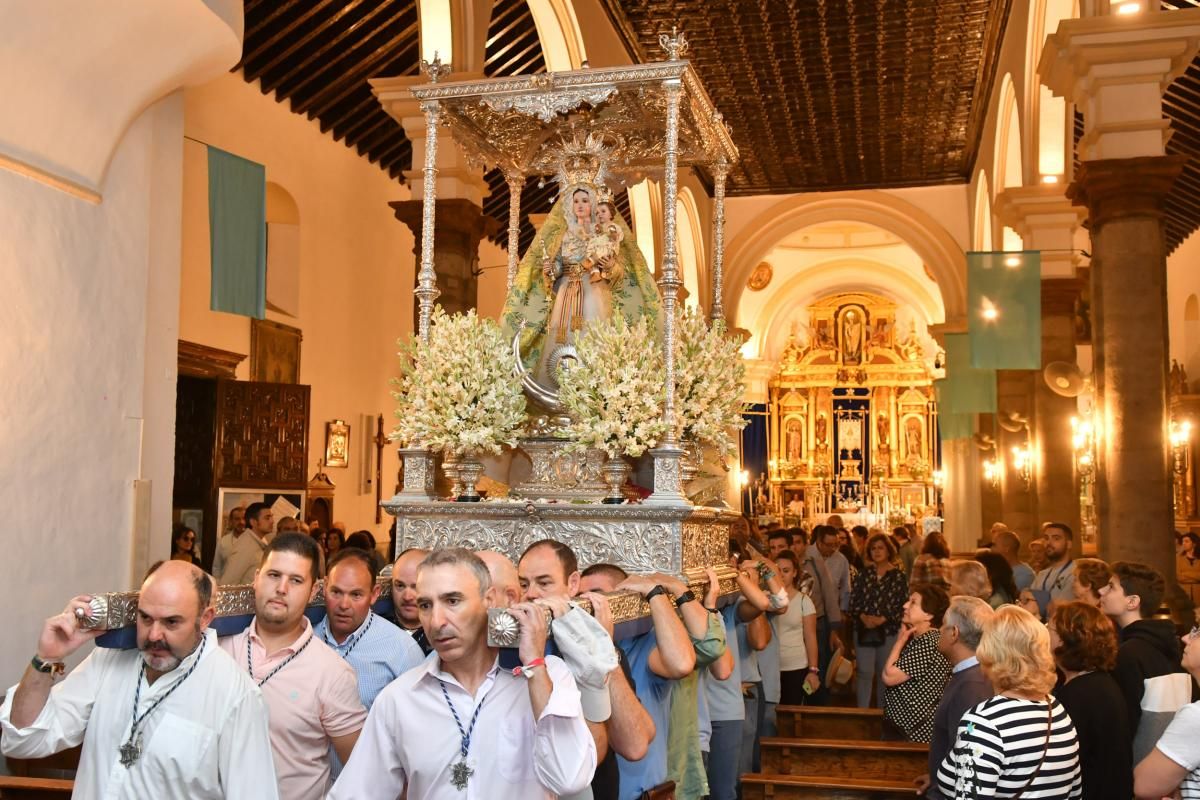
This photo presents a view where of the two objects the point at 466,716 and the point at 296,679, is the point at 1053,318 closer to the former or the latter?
the point at 296,679

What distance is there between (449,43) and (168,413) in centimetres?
455

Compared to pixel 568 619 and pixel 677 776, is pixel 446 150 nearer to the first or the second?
pixel 677 776

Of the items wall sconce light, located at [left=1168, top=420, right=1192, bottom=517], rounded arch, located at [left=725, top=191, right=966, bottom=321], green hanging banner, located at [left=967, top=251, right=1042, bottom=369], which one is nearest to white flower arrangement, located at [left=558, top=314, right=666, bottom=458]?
green hanging banner, located at [left=967, top=251, right=1042, bottom=369]

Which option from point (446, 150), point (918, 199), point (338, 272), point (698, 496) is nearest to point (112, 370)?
point (698, 496)

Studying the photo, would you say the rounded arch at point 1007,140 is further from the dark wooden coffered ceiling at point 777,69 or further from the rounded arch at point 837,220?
the rounded arch at point 837,220

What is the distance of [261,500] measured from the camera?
488 inches

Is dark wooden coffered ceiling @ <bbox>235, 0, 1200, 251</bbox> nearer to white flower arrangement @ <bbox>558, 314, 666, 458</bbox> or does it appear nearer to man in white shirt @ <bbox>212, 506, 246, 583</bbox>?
man in white shirt @ <bbox>212, 506, 246, 583</bbox>

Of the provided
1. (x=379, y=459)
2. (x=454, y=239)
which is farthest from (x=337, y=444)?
(x=454, y=239)

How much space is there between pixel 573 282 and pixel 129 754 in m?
4.41

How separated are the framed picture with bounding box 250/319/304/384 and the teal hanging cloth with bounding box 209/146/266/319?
12.9ft

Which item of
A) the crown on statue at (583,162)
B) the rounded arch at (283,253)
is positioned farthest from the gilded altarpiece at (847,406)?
the crown on statue at (583,162)

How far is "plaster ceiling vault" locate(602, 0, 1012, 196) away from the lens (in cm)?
1577

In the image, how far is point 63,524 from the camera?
7.20 m

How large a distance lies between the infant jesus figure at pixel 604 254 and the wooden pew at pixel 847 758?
2.68m
